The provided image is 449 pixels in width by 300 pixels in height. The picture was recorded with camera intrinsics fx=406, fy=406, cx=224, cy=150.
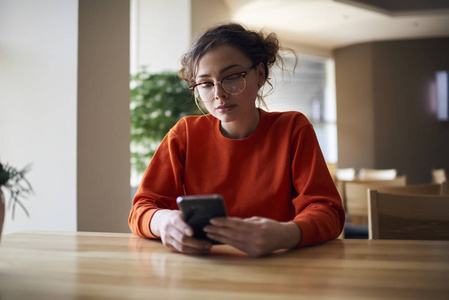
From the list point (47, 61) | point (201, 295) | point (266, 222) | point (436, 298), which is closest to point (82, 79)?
point (47, 61)

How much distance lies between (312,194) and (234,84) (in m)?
0.40

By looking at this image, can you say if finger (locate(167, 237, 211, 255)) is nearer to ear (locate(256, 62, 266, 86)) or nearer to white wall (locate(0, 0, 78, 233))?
ear (locate(256, 62, 266, 86))

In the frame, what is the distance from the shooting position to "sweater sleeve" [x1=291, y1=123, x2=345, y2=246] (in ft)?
3.14

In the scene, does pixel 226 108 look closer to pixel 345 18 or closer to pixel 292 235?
pixel 292 235

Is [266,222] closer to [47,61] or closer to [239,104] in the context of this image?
[239,104]

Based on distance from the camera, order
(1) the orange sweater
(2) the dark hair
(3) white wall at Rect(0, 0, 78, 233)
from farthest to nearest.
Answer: (3) white wall at Rect(0, 0, 78, 233)
(2) the dark hair
(1) the orange sweater

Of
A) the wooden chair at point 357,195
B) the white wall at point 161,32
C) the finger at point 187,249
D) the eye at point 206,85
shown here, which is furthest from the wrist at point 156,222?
the white wall at point 161,32

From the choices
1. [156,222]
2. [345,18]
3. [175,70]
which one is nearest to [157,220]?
[156,222]

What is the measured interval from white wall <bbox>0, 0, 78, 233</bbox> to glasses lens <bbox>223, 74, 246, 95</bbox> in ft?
4.99

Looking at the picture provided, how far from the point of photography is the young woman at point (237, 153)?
3.75 ft

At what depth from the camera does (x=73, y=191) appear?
2443 millimetres

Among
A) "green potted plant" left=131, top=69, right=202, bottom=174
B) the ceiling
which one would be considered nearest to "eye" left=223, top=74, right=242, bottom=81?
"green potted plant" left=131, top=69, right=202, bottom=174

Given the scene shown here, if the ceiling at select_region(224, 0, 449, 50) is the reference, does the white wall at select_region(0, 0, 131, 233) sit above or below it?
below

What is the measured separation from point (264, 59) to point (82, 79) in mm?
1516
